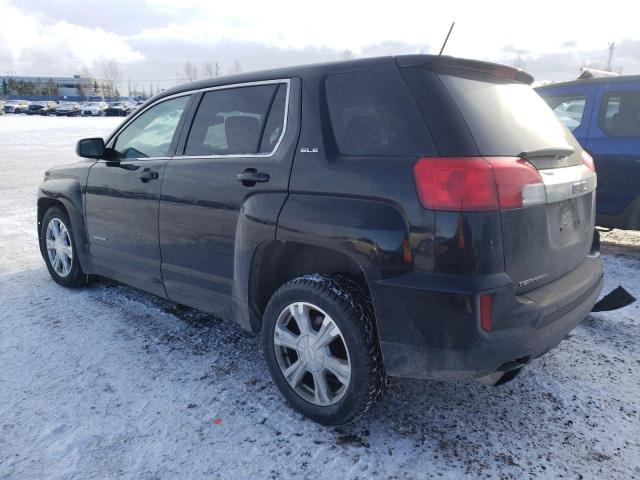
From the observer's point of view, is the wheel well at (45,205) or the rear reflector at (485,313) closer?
the rear reflector at (485,313)

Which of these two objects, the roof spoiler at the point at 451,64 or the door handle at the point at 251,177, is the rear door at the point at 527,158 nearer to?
the roof spoiler at the point at 451,64

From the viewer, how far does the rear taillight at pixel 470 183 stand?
209 centimetres

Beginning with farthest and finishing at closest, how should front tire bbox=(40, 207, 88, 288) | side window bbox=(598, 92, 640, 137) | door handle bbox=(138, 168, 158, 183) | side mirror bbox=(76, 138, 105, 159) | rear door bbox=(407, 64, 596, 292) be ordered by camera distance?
1. side window bbox=(598, 92, 640, 137)
2. front tire bbox=(40, 207, 88, 288)
3. side mirror bbox=(76, 138, 105, 159)
4. door handle bbox=(138, 168, 158, 183)
5. rear door bbox=(407, 64, 596, 292)

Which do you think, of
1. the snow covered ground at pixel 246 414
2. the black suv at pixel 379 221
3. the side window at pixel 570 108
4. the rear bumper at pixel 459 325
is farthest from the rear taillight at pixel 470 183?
the side window at pixel 570 108

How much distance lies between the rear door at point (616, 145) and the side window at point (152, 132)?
4.53 metres

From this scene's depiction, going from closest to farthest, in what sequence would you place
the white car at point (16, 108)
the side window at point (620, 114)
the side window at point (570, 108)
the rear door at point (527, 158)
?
the rear door at point (527, 158) → the side window at point (620, 114) → the side window at point (570, 108) → the white car at point (16, 108)

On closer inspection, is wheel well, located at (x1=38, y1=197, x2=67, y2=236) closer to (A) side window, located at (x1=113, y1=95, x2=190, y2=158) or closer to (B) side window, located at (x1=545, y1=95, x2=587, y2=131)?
(A) side window, located at (x1=113, y1=95, x2=190, y2=158)

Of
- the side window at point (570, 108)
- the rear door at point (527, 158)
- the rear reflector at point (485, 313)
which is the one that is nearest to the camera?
the rear reflector at point (485, 313)

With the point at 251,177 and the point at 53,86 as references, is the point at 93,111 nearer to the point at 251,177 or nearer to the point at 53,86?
the point at 251,177

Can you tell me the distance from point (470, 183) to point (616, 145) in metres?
4.39

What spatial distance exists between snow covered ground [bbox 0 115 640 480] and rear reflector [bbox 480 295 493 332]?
0.71m

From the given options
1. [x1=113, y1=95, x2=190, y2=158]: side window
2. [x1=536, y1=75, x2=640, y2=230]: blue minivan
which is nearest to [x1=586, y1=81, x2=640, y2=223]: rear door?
[x1=536, y1=75, x2=640, y2=230]: blue minivan

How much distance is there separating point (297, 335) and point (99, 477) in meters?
1.12

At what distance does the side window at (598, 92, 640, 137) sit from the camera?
18.1 ft
